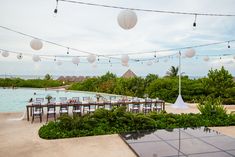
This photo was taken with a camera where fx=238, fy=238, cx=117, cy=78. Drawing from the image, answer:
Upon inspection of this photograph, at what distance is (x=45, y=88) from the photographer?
24.4 meters

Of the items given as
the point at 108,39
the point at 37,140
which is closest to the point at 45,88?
the point at 108,39

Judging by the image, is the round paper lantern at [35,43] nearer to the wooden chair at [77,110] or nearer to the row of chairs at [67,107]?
the row of chairs at [67,107]

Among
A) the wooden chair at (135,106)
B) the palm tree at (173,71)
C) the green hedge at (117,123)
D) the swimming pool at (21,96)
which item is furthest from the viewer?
the palm tree at (173,71)

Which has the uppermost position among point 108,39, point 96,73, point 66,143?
point 108,39

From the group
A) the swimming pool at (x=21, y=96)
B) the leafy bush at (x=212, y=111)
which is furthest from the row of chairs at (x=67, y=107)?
the swimming pool at (x=21, y=96)

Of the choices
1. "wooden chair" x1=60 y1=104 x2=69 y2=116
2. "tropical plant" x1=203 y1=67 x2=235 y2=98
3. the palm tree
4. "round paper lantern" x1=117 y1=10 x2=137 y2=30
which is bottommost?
"wooden chair" x1=60 y1=104 x2=69 y2=116

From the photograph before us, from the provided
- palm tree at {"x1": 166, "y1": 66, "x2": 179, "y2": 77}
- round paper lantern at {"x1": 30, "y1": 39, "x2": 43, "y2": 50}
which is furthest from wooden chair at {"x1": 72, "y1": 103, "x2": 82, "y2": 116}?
palm tree at {"x1": 166, "y1": 66, "x2": 179, "y2": 77}

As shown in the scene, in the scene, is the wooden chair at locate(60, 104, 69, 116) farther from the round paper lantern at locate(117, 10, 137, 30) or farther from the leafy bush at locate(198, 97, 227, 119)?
the leafy bush at locate(198, 97, 227, 119)

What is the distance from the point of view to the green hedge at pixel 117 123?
7155mm

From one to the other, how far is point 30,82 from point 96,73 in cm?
784

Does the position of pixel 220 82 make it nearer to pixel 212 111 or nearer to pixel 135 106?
pixel 212 111

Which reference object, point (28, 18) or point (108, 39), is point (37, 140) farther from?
point (108, 39)

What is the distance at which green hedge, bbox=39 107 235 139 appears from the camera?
23.5 feet

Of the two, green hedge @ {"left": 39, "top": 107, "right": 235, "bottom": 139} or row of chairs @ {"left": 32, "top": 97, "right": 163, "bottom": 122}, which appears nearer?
Result: green hedge @ {"left": 39, "top": 107, "right": 235, "bottom": 139}
